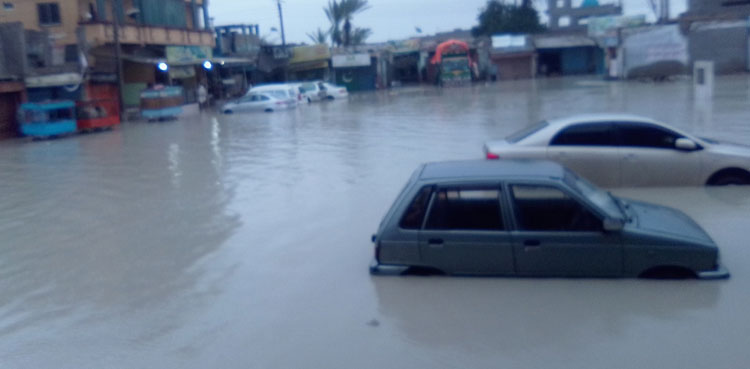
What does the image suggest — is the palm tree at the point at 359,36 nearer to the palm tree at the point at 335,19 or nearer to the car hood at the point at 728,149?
the palm tree at the point at 335,19

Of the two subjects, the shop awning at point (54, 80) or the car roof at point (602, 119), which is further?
the shop awning at point (54, 80)

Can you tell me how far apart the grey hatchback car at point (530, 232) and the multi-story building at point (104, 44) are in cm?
2682

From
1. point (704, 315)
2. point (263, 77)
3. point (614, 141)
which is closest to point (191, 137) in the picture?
point (614, 141)

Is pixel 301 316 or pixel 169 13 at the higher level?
pixel 169 13

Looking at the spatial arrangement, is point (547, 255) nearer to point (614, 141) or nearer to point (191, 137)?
point (614, 141)

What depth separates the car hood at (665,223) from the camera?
7008 millimetres

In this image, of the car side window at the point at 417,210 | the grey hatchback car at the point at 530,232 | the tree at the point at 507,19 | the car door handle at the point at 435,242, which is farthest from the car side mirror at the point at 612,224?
the tree at the point at 507,19

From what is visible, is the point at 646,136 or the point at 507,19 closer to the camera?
the point at 646,136

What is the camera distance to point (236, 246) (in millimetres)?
9672

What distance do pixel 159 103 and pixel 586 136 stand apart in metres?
26.9

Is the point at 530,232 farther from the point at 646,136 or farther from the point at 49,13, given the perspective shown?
the point at 49,13

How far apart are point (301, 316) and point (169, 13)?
3762 cm

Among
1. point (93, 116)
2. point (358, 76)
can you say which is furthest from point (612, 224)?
point (358, 76)

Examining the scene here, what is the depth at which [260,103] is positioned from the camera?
124 feet
